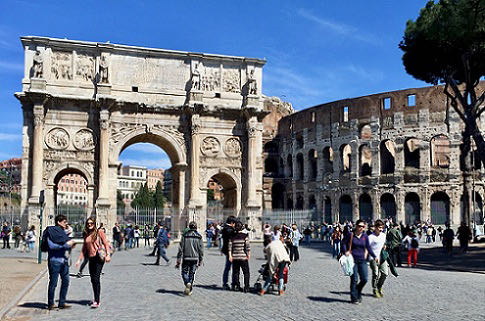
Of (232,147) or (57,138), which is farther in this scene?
(232,147)

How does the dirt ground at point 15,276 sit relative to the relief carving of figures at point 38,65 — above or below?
below

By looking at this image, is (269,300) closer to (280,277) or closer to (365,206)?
(280,277)

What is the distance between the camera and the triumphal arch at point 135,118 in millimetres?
24602

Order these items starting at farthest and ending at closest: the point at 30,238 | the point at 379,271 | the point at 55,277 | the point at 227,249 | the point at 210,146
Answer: the point at 210,146 → the point at 30,238 → the point at 227,249 → the point at 379,271 → the point at 55,277

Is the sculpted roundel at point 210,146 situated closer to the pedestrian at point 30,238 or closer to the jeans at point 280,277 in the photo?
the pedestrian at point 30,238

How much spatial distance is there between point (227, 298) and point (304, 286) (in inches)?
82.0

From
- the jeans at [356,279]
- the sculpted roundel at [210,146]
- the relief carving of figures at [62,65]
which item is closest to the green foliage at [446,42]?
the sculpted roundel at [210,146]

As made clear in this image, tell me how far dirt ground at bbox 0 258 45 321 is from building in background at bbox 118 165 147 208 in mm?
90433

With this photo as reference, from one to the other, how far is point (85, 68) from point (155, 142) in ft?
15.9

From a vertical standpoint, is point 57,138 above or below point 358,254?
above

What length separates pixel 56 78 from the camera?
25.1 meters

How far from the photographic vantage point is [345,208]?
1609 inches

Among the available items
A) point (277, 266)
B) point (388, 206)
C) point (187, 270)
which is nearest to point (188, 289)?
point (187, 270)

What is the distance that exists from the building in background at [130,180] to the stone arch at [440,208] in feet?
245
